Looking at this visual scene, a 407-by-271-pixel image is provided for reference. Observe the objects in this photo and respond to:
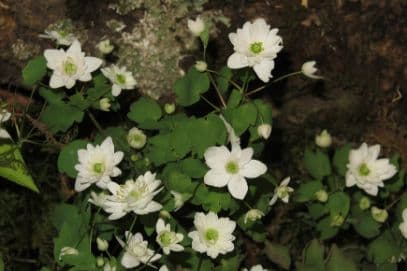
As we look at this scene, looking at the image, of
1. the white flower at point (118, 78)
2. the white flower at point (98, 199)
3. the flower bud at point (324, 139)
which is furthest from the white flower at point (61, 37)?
the flower bud at point (324, 139)

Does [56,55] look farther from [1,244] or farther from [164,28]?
[1,244]

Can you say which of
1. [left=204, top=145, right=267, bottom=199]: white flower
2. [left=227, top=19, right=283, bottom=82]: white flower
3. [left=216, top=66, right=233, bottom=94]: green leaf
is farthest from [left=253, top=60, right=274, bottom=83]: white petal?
[left=204, top=145, right=267, bottom=199]: white flower

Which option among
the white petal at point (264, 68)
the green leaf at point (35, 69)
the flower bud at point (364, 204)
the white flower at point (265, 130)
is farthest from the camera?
the flower bud at point (364, 204)

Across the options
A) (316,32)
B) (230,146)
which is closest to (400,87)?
(316,32)

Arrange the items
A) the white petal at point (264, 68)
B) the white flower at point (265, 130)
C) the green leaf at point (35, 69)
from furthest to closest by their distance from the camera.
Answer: the green leaf at point (35, 69)
the white petal at point (264, 68)
the white flower at point (265, 130)

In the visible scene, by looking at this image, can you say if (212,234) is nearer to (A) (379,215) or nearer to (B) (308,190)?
(B) (308,190)

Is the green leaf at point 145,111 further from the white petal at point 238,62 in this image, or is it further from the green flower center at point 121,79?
the white petal at point 238,62

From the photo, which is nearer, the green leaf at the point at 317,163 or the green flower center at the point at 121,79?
the green flower center at the point at 121,79

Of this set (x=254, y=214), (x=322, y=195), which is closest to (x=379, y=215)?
(x=322, y=195)
